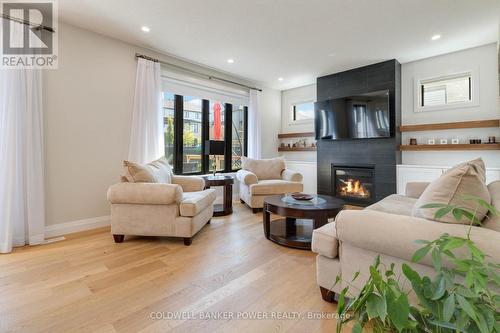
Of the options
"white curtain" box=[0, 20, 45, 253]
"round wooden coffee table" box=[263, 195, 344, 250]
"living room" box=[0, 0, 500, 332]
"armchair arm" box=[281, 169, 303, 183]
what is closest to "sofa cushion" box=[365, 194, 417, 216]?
"living room" box=[0, 0, 500, 332]

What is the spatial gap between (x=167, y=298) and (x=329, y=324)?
3.34 ft

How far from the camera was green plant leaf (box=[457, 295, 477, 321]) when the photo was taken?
0.49 m

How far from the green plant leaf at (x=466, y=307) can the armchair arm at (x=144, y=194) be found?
2.20 metres

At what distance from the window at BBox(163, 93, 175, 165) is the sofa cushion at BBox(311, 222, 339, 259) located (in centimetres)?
305

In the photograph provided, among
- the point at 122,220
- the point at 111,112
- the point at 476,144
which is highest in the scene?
the point at 111,112

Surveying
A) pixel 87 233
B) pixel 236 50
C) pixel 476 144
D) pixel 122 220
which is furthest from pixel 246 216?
pixel 476 144

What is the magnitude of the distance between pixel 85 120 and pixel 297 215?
9.24 feet

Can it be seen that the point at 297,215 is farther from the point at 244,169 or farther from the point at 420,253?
the point at 244,169

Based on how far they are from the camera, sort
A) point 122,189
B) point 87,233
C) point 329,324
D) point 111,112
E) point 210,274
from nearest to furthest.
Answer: point 329,324
point 210,274
point 122,189
point 87,233
point 111,112

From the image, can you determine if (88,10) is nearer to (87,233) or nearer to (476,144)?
(87,233)

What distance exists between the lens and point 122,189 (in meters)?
2.37

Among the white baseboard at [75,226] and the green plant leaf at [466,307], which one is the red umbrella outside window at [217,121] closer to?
the white baseboard at [75,226]

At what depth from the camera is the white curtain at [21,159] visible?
2.31 m

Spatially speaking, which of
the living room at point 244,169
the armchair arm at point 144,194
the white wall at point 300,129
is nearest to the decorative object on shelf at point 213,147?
the living room at point 244,169
